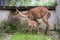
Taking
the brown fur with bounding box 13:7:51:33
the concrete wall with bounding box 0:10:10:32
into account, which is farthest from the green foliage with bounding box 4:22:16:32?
the brown fur with bounding box 13:7:51:33

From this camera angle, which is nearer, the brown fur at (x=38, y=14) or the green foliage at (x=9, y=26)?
the brown fur at (x=38, y=14)

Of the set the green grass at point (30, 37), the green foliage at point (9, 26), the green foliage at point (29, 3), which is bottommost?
the green grass at point (30, 37)

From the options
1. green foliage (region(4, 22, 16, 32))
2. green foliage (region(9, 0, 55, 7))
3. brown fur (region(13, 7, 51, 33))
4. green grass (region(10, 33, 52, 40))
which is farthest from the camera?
green foliage (region(9, 0, 55, 7))

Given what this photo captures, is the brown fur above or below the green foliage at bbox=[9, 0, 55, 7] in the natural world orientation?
below

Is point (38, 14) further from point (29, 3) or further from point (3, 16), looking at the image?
point (3, 16)

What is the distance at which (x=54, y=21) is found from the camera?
6.57 meters

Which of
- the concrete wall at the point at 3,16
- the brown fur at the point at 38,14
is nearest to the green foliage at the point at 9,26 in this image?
the concrete wall at the point at 3,16

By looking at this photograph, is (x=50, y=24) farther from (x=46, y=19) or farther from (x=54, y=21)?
(x=46, y=19)

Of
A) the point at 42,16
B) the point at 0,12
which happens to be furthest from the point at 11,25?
the point at 42,16

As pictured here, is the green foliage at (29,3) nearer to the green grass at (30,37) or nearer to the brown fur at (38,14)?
the brown fur at (38,14)

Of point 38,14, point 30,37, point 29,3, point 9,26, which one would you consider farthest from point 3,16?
point 30,37

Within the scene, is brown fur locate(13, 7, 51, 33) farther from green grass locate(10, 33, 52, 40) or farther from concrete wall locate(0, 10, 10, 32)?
concrete wall locate(0, 10, 10, 32)

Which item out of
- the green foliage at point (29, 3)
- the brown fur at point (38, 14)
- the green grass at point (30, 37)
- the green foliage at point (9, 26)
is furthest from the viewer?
the green foliage at point (29, 3)

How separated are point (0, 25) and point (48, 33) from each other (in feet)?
4.94
